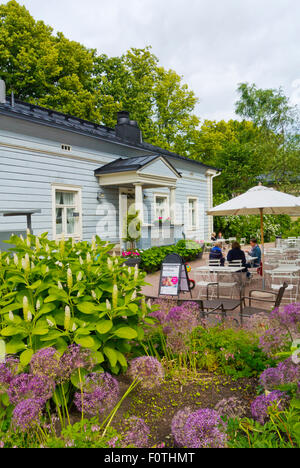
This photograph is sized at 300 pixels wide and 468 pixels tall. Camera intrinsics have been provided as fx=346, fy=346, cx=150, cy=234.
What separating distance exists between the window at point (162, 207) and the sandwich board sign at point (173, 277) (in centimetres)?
879

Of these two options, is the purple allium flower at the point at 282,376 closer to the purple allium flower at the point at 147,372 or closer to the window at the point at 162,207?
the purple allium flower at the point at 147,372

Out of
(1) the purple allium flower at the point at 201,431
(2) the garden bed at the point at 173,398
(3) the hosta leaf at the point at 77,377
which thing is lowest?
(2) the garden bed at the point at 173,398

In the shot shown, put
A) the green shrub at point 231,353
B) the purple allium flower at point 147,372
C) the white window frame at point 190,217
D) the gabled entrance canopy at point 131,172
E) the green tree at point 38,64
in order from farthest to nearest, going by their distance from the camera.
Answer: the green tree at point 38,64 → the white window frame at point 190,217 → the gabled entrance canopy at point 131,172 → the green shrub at point 231,353 → the purple allium flower at point 147,372

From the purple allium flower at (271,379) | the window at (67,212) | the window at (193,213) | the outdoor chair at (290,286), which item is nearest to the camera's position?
the purple allium flower at (271,379)

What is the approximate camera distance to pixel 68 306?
236 cm

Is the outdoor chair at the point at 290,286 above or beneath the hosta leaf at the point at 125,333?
beneath

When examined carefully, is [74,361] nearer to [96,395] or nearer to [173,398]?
[96,395]

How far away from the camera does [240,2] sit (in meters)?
5.50

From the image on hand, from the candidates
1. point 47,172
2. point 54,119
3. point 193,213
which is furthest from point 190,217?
point 47,172

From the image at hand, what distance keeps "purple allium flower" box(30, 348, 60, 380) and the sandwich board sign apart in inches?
172

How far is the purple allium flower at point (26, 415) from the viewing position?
186 cm

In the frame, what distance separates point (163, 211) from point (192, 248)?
2228 mm

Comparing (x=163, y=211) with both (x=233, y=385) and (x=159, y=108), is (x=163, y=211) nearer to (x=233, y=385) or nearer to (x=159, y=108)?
(x=233, y=385)

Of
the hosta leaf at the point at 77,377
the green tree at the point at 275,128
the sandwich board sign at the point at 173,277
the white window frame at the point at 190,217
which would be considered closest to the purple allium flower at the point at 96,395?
the hosta leaf at the point at 77,377
